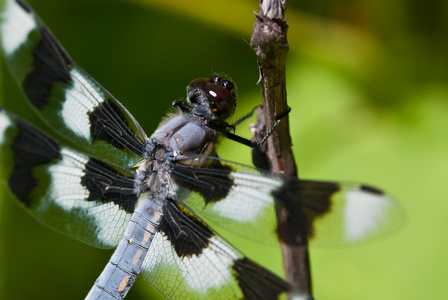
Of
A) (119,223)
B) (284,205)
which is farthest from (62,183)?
(284,205)

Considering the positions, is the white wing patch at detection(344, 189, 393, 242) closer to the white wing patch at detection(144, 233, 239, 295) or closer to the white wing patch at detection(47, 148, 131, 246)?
the white wing patch at detection(144, 233, 239, 295)

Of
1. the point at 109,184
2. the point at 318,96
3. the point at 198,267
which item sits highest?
the point at 318,96

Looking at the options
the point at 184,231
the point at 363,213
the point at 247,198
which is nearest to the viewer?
the point at 363,213

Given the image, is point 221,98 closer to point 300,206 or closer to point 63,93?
point 300,206

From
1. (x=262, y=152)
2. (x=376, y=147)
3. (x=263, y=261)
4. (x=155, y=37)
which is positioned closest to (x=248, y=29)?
(x=155, y=37)

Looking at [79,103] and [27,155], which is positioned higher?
[79,103]

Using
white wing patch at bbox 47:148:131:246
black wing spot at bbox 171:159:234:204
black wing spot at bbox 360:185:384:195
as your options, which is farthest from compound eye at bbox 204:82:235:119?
black wing spot at bbox 360:185:384:195
